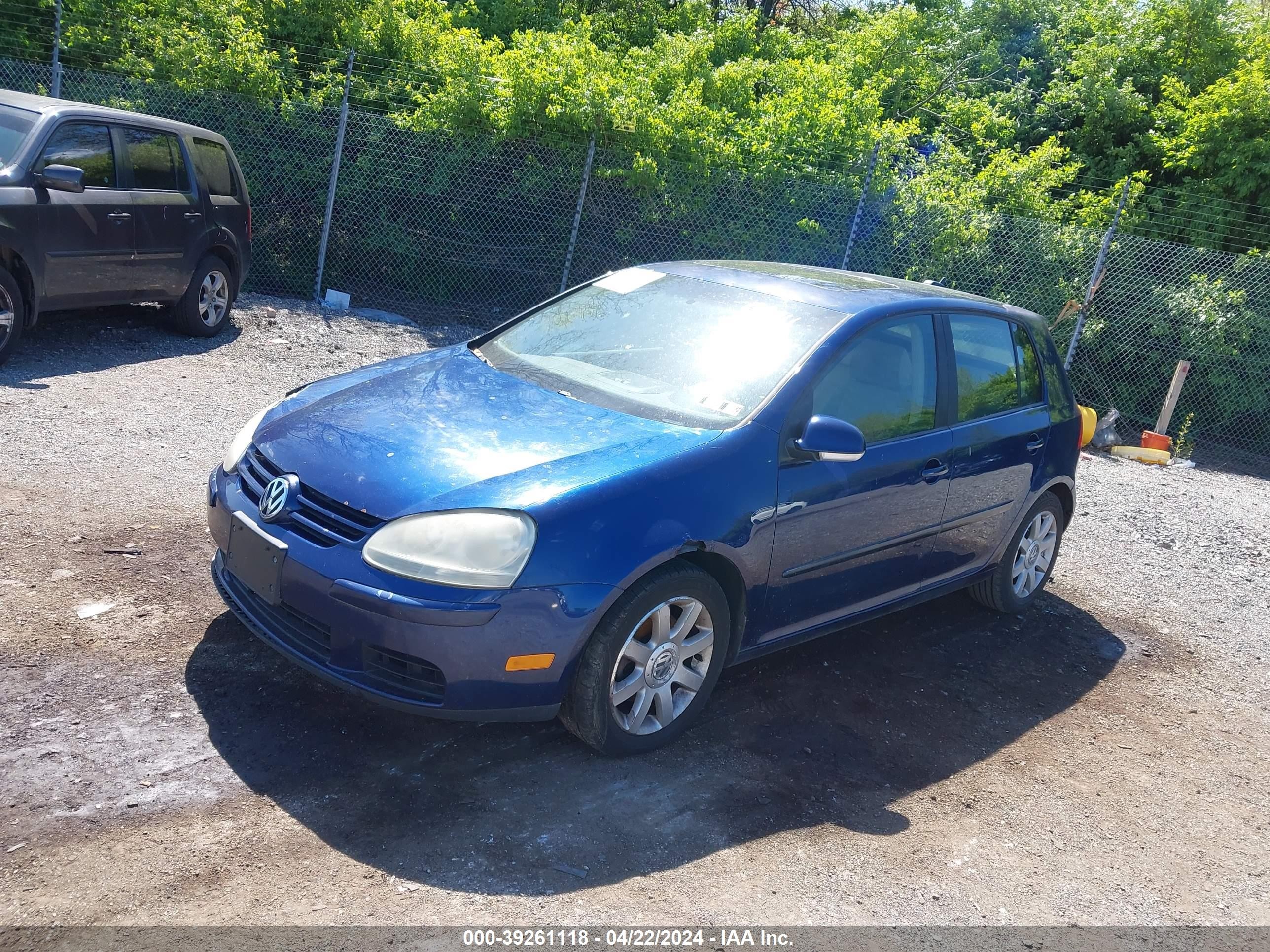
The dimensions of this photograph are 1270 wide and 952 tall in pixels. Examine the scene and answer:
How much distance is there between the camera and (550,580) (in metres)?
3.42

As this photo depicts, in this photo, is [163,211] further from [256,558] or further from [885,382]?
[885,382]

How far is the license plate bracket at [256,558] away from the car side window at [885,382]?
81.4 inches

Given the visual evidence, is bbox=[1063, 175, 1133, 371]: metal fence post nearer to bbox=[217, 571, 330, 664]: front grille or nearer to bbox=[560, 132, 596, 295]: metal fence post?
bbox=[560, 132, 596, 295]: metal fence post

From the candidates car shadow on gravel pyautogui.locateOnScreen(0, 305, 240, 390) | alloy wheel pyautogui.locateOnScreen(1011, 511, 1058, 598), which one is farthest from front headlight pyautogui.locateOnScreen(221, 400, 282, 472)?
car shadow on gravel pyautogui.locateOnScreen(0, 305, 240, 390)

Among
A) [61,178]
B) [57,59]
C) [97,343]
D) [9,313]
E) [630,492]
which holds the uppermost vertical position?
[57,59]

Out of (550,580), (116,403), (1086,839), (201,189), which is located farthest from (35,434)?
(1086,839)

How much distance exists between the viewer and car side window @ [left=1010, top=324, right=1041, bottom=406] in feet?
18.2

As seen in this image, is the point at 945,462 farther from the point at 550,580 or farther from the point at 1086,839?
the point at 550,580

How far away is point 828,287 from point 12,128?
6.17 m

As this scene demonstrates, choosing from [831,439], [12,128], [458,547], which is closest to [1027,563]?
[831,439]

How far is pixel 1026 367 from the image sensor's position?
18.5 ft

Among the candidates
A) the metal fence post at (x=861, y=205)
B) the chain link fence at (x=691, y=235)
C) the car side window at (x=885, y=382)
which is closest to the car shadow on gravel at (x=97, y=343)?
the chain link fence at (x=691, y=235)

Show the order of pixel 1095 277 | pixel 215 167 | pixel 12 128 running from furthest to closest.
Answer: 1. pixel 1095 277
2. pixel 215 167
3. pixel 12 128

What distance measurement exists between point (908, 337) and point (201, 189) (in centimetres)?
681
